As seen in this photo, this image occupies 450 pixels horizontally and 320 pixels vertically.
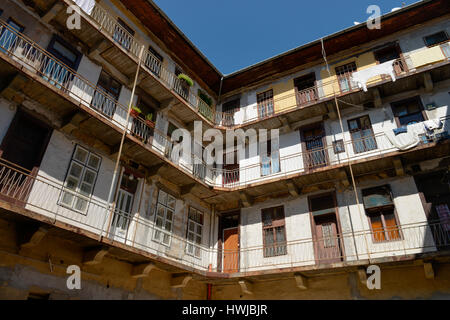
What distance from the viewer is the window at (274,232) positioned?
13.6m

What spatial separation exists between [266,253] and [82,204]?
300 inches

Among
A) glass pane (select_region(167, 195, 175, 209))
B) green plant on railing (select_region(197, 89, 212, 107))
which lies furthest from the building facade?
green plant on railing (select_region(197, 89, 212, 107))

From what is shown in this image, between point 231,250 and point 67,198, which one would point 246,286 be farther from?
point 67,198

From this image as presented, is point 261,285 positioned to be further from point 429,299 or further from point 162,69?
point 162,69

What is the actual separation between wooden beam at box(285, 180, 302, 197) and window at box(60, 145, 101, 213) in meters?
7.67

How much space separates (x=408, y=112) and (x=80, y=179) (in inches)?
514

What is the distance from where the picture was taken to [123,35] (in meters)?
14.0

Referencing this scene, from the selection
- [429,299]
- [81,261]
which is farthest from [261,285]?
[81,261]

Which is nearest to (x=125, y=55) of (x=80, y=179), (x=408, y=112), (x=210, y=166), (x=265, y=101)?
(x=80, y=179)

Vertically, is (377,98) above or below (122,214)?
above

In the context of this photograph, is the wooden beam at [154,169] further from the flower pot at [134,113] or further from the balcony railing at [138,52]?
the balcony railing at [138,52]

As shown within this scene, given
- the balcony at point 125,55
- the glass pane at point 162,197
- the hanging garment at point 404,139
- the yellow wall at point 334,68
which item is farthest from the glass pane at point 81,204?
the yellow wall at point 334,68

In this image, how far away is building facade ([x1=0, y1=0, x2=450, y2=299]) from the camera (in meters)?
9.70

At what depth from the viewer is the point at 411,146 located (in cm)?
1205
